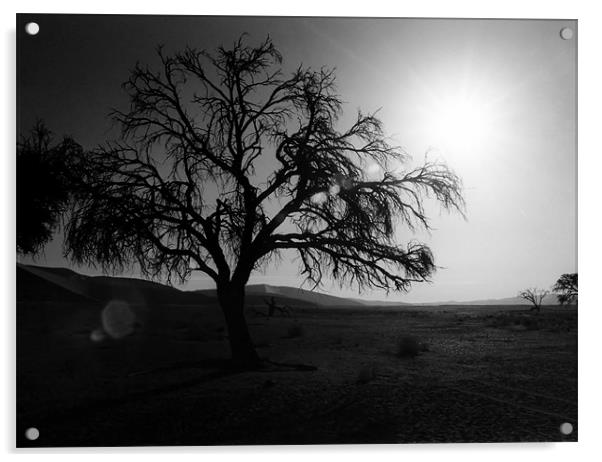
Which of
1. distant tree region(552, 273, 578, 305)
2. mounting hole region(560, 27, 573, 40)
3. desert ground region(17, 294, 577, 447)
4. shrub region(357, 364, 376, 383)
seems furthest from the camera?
mounting hole region(560, 27, 573, 40)

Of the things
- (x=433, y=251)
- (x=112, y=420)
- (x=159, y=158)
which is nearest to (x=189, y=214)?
(x=159, y=158)

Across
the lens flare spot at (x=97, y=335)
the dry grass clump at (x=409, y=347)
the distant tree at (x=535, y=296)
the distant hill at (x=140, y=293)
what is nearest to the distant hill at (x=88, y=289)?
the distant hill at (x=140, y=293)

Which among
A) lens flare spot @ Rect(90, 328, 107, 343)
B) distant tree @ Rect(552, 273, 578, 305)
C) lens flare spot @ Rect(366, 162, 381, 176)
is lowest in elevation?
lens flare spot @ Rect(90, 328, 107, 343)

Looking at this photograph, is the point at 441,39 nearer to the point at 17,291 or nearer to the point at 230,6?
the point at 230,6

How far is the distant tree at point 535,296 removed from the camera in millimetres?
4316

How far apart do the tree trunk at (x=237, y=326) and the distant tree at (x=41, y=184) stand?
136 cm

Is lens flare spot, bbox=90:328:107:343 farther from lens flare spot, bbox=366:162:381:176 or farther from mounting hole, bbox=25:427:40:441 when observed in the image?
lens flare spot, bbox=366:162:381:176

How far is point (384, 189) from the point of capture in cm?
446

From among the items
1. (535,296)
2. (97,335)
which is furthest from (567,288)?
(97,335)

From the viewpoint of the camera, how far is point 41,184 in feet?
14.1

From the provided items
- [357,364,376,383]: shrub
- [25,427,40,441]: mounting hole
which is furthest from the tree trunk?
[25,427,40,441]: mounting hole

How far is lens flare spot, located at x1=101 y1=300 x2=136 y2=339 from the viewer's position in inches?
169

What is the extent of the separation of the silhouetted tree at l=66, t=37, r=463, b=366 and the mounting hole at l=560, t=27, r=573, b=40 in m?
1.39
